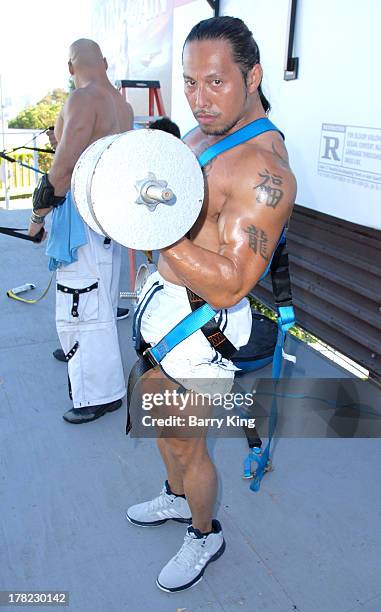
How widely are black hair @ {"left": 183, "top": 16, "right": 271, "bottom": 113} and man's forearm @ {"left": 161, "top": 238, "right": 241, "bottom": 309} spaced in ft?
1.96

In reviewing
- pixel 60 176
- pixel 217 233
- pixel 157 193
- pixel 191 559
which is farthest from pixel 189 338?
pixel 60 176

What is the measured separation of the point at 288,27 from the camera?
13.0ft

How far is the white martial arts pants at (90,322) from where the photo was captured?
2.83m

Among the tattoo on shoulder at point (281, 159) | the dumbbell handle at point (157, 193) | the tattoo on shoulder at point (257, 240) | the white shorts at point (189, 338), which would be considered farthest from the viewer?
the white shorts at point (189, 338)

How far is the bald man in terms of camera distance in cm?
269

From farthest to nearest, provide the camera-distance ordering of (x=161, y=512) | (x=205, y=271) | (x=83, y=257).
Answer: (x=83, y=257), (x=161, y=512), (x=205, y=271)

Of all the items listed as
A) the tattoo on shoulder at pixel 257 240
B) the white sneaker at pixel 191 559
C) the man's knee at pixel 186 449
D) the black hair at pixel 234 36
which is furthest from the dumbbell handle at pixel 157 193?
the white sneaker at pixel 191 559

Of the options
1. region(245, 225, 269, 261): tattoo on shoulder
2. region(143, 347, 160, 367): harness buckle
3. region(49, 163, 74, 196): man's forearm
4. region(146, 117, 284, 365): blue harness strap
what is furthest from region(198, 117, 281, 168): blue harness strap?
region(49, 163, 74, 196): man's forearm

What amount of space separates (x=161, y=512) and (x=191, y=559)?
0.95 ft

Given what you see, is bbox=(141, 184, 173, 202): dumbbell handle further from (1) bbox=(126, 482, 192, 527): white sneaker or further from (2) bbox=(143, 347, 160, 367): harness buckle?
(1) bbox=(126, 482, 192, 527): white sneaker

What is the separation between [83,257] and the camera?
9.27ft

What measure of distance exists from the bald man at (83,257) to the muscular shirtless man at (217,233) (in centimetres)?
82

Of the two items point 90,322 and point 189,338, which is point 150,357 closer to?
point 189,338

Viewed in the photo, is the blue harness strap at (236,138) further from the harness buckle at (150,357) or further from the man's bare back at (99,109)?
the man's bare back at (99,109)
